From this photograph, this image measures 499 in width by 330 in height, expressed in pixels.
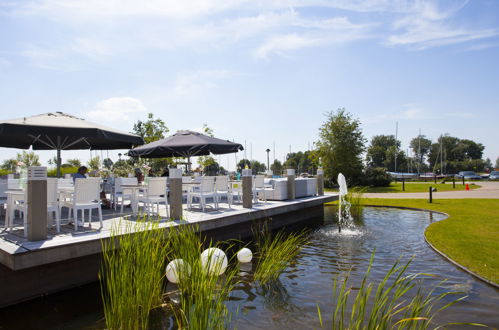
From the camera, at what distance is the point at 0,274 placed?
161 inches

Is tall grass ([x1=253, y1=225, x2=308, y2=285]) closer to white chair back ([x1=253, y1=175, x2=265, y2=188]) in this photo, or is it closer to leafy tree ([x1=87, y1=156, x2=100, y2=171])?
white chair back ([x1=253, y1=175, x2=265, y2=188])

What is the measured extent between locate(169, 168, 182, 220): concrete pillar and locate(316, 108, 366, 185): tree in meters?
20.1

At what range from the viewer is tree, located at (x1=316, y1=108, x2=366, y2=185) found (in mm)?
24750

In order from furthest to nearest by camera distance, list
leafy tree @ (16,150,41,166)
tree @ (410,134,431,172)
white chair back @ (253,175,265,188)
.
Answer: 1. tree @ (410,134,431,172)
2. leafy tree @ (16,150,41,166)
3. white chair back @ (253,175,265,188)

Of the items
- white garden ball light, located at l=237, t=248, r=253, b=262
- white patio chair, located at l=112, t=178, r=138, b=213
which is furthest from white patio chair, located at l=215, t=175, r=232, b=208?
white garden ball light, located at l=237, t=248, r=253, b=262

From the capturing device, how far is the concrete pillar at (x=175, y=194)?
625 cm

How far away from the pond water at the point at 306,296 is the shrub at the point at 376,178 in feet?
60.2

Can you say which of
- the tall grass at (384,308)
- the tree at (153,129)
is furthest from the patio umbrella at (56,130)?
the tree at (153,129)

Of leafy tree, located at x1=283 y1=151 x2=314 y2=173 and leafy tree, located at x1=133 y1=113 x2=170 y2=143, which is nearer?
leafy tree, located at x1=133 y1=113 x2=170 y2=143

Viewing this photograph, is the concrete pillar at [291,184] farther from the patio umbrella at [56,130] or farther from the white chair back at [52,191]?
the white chair back at [52,191]

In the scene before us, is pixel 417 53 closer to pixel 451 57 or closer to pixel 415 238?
pixel 451 57

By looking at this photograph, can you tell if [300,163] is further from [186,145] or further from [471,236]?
[471,236]

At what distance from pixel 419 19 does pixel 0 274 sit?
38.0 ft

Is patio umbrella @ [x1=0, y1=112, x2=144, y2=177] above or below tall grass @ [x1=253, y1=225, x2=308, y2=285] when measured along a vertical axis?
above
